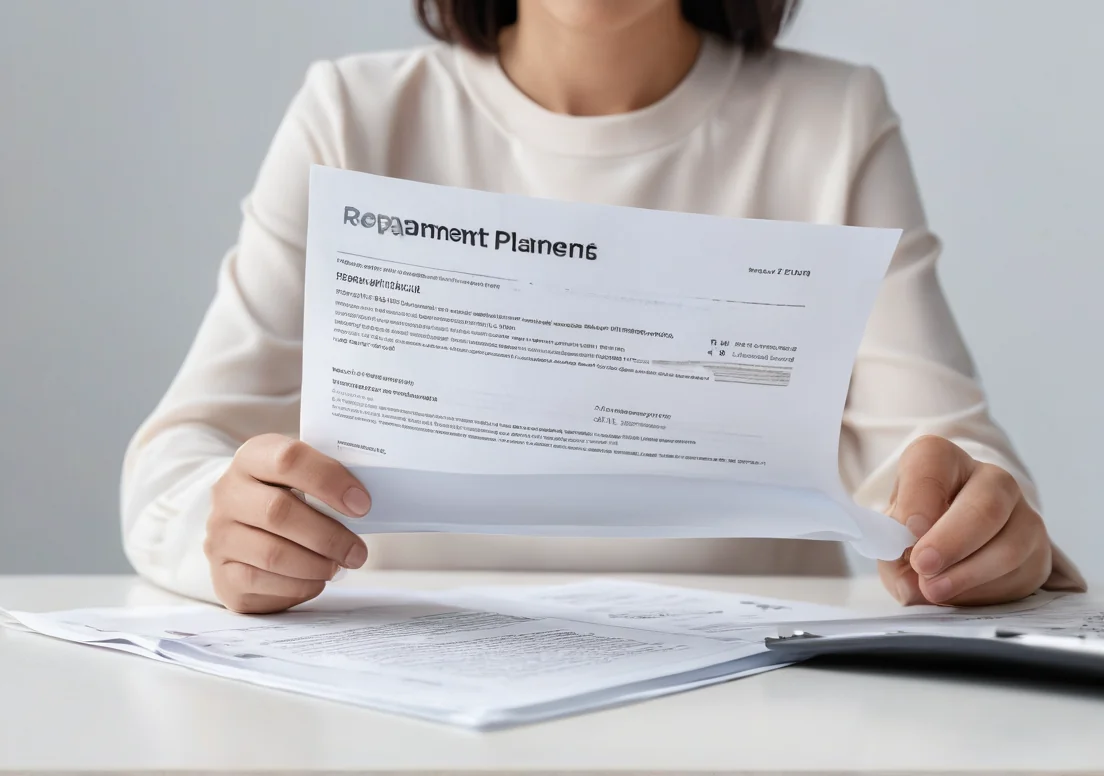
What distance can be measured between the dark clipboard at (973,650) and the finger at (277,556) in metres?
0.28

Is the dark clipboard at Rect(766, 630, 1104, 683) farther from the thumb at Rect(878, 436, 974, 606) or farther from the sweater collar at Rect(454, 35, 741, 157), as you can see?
the sweater collar at Rect(454, 35, 741, 157)

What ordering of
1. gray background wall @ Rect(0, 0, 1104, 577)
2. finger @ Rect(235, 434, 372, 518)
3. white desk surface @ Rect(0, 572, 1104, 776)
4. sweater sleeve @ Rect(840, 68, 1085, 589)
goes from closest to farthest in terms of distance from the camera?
white desk surface @ Rect(0, 572, 1104, 776) → finger @ Rect(235, 434, 372, 518) → sweater sleeve @ Rect(840, 68, 1085, 589) → gray background wall @ Rect(0, 0, 1104, 577)

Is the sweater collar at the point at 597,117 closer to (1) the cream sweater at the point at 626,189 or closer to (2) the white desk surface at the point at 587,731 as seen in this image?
(1) the cream sweater at the point at 626,189

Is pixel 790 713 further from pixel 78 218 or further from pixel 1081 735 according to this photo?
pixel 78 218

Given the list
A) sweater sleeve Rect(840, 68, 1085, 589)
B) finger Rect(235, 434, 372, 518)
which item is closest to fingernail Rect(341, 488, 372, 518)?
finger Rect(235, 434, 372, 518)

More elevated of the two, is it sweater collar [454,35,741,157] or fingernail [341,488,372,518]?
sweater collar [454,35,741,157]

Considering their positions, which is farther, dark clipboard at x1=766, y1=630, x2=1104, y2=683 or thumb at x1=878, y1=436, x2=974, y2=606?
thumb at x1=878, y1=436, x2=974, y2=606

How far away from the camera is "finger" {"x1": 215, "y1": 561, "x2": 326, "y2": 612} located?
0.69 metres

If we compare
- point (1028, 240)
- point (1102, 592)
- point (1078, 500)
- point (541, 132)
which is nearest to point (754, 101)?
point (541, 132)

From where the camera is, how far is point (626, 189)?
115 cm

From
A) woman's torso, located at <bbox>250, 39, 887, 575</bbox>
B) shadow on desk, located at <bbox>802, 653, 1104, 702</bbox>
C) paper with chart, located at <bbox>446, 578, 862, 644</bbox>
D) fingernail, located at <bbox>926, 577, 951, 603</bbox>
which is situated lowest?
paper with chart, located at <bbox>446, 578, 862, 644</bbox>

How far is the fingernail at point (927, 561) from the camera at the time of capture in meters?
0.70

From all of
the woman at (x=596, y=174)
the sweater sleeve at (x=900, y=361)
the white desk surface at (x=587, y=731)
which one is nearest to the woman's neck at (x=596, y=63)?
the woman at (x=596, y=174)

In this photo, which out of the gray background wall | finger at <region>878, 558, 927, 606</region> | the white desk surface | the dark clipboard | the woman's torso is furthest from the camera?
the gray background wall
